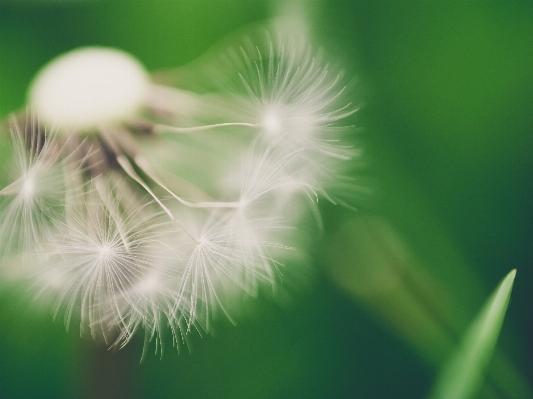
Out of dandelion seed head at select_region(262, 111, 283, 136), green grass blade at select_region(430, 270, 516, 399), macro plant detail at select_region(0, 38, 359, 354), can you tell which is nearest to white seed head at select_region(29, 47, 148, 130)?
macro plant detail at select_region(0, 38, 359, 354)

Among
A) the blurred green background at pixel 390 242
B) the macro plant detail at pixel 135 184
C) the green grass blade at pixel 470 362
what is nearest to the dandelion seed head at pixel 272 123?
the macro plant detail at pixel 135 184

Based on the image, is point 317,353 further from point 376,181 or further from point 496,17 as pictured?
point 496,17

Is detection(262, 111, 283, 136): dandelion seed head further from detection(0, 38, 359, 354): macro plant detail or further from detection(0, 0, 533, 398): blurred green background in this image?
detection(0, 0, 533, 398): blurred green background

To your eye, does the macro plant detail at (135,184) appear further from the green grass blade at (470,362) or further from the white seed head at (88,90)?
the green grass blade at (470,362)

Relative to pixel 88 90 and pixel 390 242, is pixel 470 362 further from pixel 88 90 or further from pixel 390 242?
pixel 88 90

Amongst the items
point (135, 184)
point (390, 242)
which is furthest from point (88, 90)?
point (390, 242)

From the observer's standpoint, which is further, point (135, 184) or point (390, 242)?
point (390, 242)

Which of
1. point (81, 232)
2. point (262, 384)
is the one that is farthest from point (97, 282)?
point (262, 384)

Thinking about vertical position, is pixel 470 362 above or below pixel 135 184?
below
